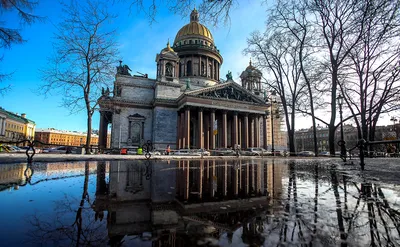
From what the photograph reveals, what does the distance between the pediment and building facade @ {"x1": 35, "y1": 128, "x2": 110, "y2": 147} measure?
85202 millimetres

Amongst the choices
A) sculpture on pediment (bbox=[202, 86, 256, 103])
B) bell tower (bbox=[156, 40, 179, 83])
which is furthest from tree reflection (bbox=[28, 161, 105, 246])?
bell tower (bbox=[156, 40, 179, 83])

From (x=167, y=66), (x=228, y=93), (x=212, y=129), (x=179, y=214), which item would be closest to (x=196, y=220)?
(x=179, y=214)

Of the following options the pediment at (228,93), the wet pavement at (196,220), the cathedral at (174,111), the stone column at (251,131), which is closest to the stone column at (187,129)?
the cathedral at (174,111)

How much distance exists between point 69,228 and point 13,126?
8701 cm

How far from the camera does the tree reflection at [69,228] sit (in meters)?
1.26

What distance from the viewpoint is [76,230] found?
1438 mm

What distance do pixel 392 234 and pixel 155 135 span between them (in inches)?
1218

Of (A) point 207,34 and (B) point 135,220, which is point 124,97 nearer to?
(A) point 207,34

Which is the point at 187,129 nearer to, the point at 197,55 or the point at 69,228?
the point at 197,55

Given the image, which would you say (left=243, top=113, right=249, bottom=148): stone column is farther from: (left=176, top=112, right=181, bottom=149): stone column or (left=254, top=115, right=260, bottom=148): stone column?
(left=176, top=112, right=181, bottom=149): stone column

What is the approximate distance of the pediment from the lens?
30.4 m

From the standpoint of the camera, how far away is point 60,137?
9981 centimetres

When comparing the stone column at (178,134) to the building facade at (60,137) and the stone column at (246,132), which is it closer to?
the stone column at (246,132)

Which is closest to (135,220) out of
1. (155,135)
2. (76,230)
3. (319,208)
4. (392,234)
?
(76,230)
